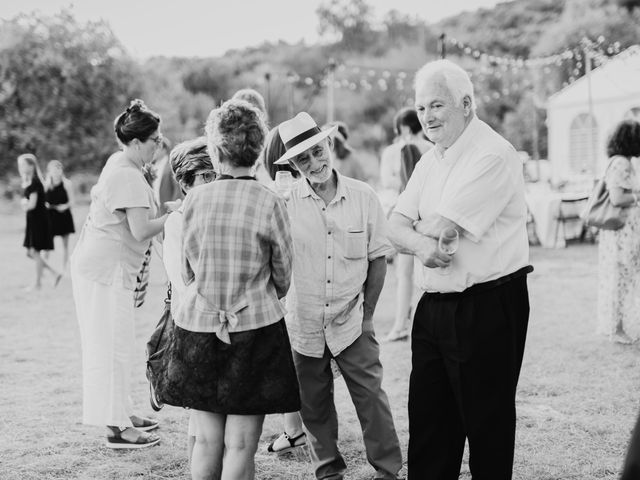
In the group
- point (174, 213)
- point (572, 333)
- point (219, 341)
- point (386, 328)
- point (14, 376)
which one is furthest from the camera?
point (386, 328)

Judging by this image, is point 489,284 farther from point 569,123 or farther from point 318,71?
point 318,71

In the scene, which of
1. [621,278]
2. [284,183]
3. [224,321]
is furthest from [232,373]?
[621,278]

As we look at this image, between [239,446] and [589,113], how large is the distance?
17744 mm

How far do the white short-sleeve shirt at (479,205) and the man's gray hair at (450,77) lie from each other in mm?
128

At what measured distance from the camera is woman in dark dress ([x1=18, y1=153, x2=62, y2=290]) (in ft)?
34.5

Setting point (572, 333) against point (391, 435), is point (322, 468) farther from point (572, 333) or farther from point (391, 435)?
point (572, 333)

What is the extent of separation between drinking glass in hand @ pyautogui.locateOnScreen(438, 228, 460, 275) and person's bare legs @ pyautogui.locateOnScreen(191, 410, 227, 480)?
1040 millimetres

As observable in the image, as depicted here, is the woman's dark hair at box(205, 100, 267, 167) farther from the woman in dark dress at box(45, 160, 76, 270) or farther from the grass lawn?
the woman in dark dress at box(45, 160, 76, 270)

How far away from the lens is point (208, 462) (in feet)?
8.82

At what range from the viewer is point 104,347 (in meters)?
3.89

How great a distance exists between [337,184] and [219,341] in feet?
3.43

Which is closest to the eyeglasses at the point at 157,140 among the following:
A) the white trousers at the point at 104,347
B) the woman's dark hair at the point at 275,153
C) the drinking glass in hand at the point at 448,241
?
the woman's dark hair at the point at 275,153

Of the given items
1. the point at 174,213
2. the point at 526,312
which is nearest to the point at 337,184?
the point at 174,213

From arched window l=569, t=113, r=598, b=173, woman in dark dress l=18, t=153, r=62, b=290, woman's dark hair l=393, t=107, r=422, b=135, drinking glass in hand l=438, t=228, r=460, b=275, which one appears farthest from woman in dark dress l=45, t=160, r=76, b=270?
arched window l=569, t=113, r=598, b=173
